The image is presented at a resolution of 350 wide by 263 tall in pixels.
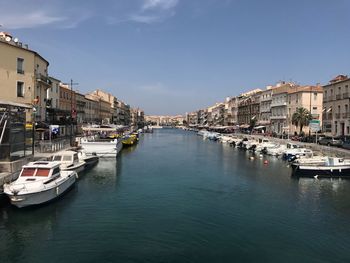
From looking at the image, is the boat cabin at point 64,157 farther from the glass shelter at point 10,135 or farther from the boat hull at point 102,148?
the boat hull at point 102,148

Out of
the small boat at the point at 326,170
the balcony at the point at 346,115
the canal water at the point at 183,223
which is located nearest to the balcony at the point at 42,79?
the canal water at the point at 183,223

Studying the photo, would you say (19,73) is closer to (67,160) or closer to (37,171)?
(67,160)

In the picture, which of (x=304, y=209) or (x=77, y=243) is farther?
(x=304, y=209)

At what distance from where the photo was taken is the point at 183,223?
2075cm

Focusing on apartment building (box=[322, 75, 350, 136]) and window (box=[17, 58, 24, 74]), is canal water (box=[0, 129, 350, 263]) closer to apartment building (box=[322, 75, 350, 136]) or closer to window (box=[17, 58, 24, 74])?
window (box=[17, 58, 24, 74])

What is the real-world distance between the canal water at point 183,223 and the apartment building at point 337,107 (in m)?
30.3

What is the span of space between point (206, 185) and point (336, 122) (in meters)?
41.7

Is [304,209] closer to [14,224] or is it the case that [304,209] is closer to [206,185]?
[206,185]

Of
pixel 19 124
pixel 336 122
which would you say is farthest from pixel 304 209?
pixel 336 122

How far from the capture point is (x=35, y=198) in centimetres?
2222

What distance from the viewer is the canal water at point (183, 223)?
16.4 m

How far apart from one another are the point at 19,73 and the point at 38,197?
3050 centimetres

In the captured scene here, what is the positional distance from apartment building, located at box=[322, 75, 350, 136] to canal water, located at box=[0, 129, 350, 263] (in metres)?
30.3

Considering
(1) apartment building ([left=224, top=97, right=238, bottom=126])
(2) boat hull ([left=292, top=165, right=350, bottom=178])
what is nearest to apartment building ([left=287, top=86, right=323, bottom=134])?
(2) boat hull ([left=292, top=165, right=350, bottom=178])
